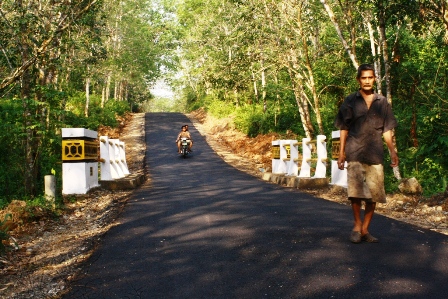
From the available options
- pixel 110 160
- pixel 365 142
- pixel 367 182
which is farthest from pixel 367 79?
pixel 110 160

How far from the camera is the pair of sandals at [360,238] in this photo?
5.91 metres

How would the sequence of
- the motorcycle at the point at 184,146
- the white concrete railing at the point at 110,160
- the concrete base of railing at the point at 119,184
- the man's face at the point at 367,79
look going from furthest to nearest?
the motorcycle at the point at 184,146 → the white concrete railing at the point at 110,160 → the concrete base of railing at the point at 119,184 → the man's face at the point at 367,79

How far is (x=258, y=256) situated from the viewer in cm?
544

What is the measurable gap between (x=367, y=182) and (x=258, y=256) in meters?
1.70

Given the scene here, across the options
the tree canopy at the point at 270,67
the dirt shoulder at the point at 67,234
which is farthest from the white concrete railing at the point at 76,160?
the tree canopy at the point at 270,67

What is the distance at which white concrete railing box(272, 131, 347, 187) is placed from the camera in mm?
12523

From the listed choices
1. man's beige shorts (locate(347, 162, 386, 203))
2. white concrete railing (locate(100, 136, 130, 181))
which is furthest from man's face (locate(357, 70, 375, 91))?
white concrete railing (locate(100, 136, 130, 181))

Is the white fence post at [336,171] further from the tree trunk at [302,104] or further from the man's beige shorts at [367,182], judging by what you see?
the tree trunk at [302,104]

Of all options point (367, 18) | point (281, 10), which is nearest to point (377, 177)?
point (367, 18)

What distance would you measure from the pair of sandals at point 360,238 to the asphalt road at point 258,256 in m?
0.08

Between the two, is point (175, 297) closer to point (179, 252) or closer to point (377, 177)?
point (179, 252)

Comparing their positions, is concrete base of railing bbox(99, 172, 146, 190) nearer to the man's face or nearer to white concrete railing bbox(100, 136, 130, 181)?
white concrete railing bbox(100, 136, 130, 181)

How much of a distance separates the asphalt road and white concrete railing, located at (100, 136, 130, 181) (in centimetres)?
418

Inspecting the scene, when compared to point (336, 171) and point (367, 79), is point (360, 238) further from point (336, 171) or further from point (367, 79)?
point (336, 171)
